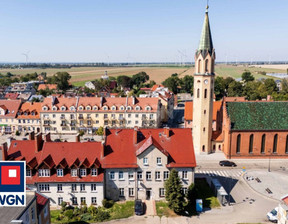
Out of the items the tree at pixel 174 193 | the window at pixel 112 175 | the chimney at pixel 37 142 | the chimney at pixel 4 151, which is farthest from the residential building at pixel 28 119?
the tree at pixel 174 193

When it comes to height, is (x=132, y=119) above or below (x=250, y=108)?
below

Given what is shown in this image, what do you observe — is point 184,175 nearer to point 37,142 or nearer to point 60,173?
point 60,173

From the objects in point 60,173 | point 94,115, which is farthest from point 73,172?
point 94,115

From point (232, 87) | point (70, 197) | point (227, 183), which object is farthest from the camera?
point (232, 87)

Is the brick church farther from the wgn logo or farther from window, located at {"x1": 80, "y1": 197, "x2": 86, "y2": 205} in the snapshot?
the wgn logo

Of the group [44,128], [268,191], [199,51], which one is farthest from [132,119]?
[268,191]

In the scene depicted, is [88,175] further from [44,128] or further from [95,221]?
[44,128]
